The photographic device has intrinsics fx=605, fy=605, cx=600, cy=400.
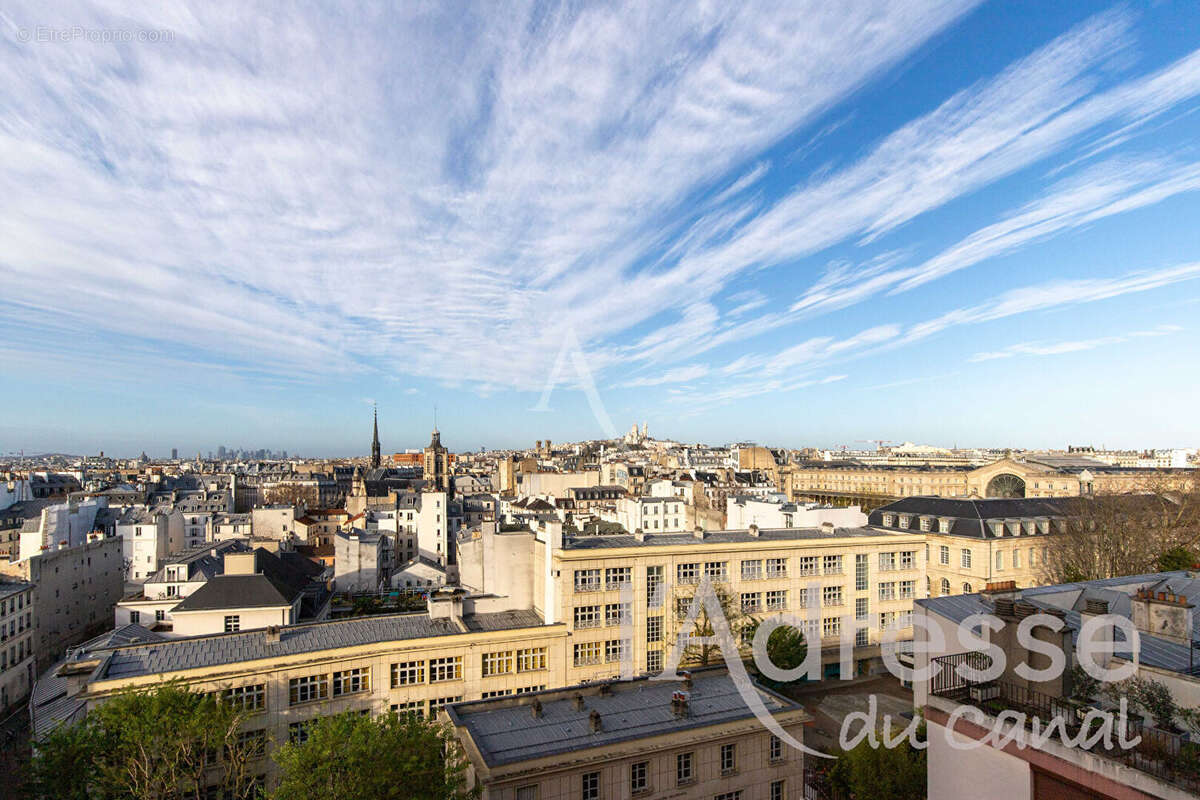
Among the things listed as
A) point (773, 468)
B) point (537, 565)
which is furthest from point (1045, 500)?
point (773, 468)

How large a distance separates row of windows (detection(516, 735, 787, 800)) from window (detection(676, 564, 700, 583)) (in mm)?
14459

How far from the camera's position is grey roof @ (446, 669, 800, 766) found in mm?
18078

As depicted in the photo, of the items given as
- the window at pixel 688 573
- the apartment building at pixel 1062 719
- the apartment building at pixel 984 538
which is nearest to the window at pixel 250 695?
the window at pixel 688 573

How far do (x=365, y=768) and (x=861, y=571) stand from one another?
33.3 m

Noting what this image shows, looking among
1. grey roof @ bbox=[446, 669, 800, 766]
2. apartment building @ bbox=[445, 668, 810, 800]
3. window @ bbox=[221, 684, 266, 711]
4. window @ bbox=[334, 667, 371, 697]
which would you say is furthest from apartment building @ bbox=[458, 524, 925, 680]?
window @ bbox=[221, 684, 266, 711]

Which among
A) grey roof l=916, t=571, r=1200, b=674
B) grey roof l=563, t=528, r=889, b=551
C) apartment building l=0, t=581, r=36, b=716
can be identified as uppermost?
grey roof l=916, t=571, r=1200, b=674

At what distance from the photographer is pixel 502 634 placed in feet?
97.2

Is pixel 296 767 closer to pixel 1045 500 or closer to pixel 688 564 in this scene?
pixel 688 564

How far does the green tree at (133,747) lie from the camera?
17.9 m

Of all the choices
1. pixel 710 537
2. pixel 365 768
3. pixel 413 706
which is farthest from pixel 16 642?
pixel 710 537

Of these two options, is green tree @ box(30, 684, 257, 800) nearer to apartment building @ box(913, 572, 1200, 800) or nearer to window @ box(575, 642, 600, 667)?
window @ box(575, 642, 600, 667)

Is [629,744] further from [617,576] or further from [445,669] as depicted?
[617,576]

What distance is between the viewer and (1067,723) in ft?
35.1

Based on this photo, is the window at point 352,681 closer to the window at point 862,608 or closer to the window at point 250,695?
the window at point 250,695
